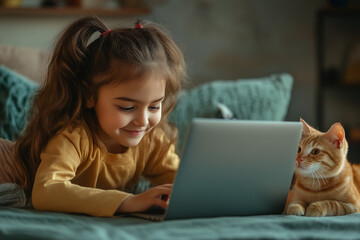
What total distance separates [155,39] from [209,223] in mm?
597

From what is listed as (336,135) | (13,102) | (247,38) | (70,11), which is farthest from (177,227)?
(247,38)

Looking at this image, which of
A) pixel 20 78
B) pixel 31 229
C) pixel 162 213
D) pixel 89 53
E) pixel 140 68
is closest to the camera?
pixel 31 229

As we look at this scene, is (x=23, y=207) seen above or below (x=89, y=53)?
below

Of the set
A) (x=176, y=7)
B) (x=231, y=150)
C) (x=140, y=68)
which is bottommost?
(x=231, y=150)

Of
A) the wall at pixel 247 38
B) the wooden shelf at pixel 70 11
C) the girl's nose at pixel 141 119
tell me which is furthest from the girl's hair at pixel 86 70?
the wall at pixel 247 38

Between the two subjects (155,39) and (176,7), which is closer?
(155,39)

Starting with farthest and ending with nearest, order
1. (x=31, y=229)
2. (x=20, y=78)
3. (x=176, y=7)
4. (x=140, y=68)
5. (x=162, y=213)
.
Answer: (x=176, y=7)
(x=20, y=78)
(x=140, y=68)
(x=162, y=213)
(x=31, y=229)

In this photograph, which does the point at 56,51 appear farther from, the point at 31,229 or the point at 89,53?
the point at 31,229

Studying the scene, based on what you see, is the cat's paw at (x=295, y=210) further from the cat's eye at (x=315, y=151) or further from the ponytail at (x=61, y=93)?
the ponytail at (x=61, y=93)

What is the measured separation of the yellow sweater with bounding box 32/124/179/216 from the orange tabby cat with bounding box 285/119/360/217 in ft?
1.45

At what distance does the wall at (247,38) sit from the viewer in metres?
2.89

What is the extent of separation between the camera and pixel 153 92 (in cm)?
126

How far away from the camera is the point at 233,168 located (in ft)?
3.25

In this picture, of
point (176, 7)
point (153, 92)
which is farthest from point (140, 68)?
point (176, 7)
